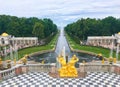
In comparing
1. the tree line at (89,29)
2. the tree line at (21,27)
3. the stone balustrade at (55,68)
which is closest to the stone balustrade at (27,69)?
the stone balustrade at (55,68)

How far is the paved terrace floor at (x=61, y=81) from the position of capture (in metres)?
14.8

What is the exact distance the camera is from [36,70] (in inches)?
719

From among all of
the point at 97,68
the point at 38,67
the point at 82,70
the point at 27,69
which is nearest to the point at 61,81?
the point at 82,70

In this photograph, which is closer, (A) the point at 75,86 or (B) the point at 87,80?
(A) the point at 75,86

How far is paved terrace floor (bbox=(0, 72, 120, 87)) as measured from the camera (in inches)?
583

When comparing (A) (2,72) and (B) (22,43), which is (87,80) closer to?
(A) (2,72)

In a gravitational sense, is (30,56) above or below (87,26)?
below

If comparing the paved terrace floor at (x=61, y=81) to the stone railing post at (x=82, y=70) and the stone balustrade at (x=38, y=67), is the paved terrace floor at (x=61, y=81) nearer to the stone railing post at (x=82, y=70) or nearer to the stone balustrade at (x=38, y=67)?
the stone railing post at (x=82, y=70)

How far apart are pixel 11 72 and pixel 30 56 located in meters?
21.2

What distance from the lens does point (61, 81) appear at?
15.6 metres

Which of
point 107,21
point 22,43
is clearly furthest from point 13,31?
point 107,21

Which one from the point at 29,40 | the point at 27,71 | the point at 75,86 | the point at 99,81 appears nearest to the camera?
the point at 75,86

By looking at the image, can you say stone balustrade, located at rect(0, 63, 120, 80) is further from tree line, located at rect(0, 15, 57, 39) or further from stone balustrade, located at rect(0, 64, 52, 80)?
tree line, located at rect(0, 15, 57, 39)

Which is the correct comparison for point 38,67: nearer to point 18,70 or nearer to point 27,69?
point 27,69
